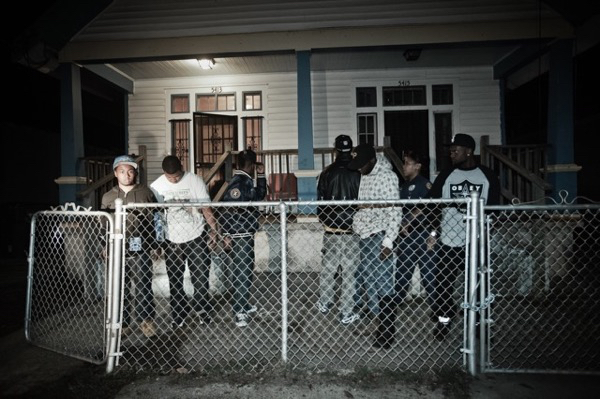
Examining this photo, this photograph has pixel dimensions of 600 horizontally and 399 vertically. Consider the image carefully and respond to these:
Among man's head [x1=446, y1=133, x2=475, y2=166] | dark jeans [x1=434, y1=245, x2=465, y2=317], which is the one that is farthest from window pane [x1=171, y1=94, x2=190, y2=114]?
dark jeans [x1=434, y1=245, x2=465, y2=317]

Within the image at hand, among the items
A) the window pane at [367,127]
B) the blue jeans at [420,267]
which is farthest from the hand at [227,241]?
the window pane at [367,127]

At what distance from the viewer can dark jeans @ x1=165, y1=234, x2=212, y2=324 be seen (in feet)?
13.1

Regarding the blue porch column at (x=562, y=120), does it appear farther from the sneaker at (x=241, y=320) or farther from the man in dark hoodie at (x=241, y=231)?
the sneaker at (x=241, y=320)

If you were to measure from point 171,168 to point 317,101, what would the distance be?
615 centimetres

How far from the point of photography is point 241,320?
4031 mm

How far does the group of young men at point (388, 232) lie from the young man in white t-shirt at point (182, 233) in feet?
4.87

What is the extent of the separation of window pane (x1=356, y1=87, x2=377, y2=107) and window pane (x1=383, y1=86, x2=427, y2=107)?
331mm

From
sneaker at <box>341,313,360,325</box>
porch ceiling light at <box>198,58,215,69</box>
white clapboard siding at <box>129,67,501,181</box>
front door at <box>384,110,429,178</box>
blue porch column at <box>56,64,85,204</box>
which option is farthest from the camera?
front door at <box>384,110,429,178</box>

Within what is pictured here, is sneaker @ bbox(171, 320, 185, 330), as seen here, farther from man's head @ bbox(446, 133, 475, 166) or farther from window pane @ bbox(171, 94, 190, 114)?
window pane @ bbox(171, 94, 190, 114)

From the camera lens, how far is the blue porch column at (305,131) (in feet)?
23.4

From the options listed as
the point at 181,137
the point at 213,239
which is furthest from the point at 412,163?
the point at 181,137

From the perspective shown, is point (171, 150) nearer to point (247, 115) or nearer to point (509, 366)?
point (247, 115)

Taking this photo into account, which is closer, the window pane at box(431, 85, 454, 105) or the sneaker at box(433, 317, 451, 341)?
the sneaker at box(433, 317, 451, 341)

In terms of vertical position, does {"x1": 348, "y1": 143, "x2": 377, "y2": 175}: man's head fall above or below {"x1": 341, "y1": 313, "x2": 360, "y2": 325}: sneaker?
above
